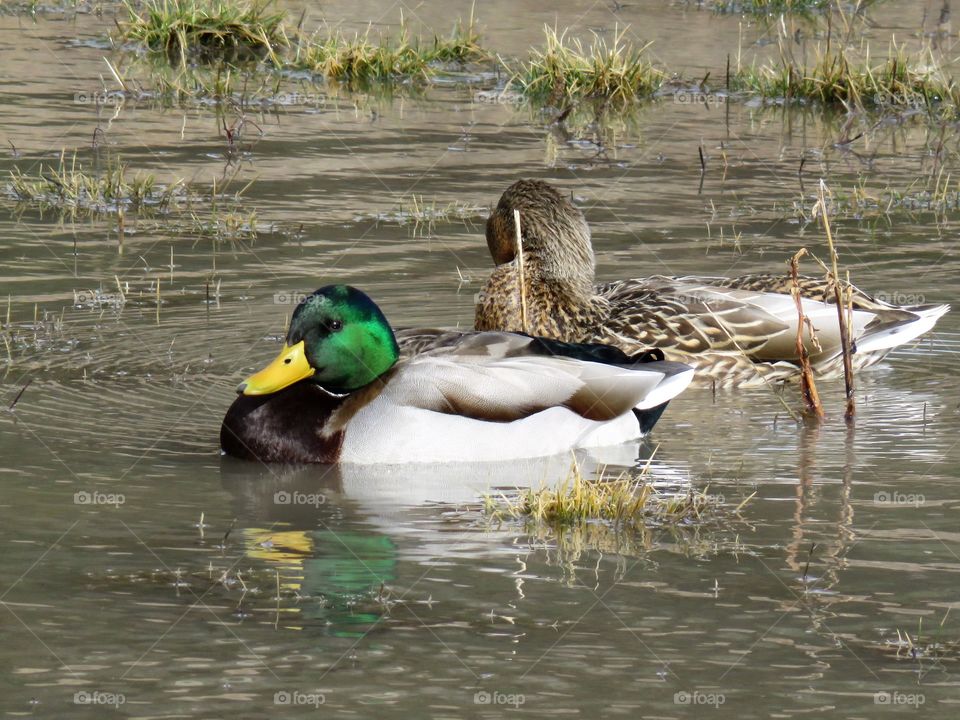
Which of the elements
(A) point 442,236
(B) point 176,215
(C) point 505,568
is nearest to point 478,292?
(A) point 442,236

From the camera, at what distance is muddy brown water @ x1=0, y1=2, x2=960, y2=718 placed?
5.08 metres

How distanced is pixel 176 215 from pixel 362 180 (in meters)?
1.57

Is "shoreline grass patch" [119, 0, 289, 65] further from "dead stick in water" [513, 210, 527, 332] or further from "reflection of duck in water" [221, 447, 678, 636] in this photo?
"reflection of duck in water" [221, 447, 678, 636]

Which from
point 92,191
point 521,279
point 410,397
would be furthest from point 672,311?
point 92,191

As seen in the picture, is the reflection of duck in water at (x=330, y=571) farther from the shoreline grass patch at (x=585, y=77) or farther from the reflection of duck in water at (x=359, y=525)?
the shoreline grass patch at (x=585, y=77)

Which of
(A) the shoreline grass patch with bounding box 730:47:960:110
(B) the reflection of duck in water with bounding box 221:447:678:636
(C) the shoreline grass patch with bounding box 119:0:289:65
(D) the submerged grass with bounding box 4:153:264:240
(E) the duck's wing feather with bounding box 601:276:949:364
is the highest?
(C) the shoreline grass patch with bounding box 119:0:289:65

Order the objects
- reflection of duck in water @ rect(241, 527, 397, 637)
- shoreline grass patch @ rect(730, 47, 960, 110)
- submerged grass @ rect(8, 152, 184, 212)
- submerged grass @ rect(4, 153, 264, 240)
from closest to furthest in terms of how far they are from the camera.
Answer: reflection of duck in water @ rect(241, 527, 397, 637) < submerged grass @ rect(4, 153, 264, 240) < submerged grass @ rect(8, 152, 184, 212) < shoreline grass patch @ rect(730, 47, 960, 110)

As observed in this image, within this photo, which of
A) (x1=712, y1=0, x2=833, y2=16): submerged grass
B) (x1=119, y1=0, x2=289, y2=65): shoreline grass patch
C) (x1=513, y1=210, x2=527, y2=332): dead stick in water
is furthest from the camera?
(x1=712, y1=0, x2=833, y2=16): submerged grass

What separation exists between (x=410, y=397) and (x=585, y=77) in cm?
872

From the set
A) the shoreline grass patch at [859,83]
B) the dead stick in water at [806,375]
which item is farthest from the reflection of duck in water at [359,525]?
the shoreline grass patch at [859,83]

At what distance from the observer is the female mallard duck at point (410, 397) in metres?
7.43

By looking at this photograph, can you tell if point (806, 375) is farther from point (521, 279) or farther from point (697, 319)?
point (521, 279)

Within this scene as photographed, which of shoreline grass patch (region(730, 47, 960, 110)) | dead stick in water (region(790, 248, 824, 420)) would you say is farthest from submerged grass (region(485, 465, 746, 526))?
shoreline grass patch (region(730, 47, 960, 110))

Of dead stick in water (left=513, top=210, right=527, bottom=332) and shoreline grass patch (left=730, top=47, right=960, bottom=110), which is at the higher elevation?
shoreline grass patch (left=730, top=47, right=960, bottom=110)
